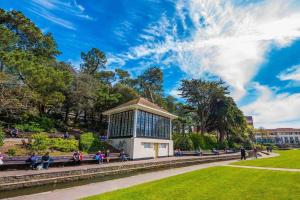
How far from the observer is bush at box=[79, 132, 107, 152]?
2105cm

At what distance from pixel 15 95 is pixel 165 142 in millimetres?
18568

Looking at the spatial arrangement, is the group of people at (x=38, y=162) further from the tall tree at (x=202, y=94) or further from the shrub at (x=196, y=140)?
the tall tree at (x=202, y=94)

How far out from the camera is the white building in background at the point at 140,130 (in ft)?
70.9

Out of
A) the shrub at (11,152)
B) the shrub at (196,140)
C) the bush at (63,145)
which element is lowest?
the shrub at (11,152)

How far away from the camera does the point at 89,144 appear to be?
70.5 feet

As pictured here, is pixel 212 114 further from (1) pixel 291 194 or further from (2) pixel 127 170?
(1) pixel 291 194

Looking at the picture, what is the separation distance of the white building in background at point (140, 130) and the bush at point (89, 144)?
6.65 feet

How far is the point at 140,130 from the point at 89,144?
6.09 meters

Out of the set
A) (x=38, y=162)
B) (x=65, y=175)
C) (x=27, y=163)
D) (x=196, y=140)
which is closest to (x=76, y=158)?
(x=38, y=162)

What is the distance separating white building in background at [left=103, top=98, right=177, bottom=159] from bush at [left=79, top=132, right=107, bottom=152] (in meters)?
2.03

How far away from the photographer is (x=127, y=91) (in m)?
36.7

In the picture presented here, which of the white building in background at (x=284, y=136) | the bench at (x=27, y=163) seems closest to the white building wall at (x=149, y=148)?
the bench at (x=27, y=163)

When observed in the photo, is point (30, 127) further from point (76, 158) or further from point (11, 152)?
point (76, 158)

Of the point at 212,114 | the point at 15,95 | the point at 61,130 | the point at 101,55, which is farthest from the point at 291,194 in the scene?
the point at 101,55
